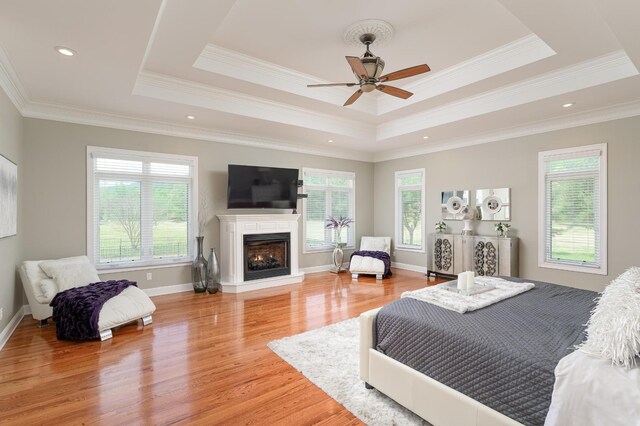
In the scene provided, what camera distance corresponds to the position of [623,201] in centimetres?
441

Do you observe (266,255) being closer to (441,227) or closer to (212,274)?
(212,274)

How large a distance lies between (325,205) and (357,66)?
4.35m

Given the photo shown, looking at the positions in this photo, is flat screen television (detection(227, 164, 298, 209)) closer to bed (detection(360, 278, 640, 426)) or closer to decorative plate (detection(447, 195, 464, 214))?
decorative plate (detection(447, 195, 464, 214))

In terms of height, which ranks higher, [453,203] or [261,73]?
[261,73]

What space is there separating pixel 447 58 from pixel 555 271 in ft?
12.0

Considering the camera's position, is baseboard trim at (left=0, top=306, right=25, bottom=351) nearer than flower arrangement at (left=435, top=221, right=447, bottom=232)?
Yes

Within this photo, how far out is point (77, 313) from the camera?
338 cm

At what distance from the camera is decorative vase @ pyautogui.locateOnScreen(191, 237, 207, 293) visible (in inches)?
209

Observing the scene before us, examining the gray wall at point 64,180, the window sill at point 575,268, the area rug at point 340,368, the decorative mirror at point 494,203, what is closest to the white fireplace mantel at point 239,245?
the gray wall at point 64,180

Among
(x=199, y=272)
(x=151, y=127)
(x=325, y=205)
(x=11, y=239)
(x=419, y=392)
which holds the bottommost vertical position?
(x=419, y=392)

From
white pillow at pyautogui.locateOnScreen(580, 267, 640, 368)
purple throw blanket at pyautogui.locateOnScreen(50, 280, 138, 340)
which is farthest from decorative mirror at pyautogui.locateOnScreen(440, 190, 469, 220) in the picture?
purple throw blanket at pyautogui.locateOnScreen(50, 280, 138, 340)

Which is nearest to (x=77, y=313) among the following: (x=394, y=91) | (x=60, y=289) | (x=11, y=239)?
(x=60, y=289)

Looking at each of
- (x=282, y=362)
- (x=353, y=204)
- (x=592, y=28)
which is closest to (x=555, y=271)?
(x=592, y=28)

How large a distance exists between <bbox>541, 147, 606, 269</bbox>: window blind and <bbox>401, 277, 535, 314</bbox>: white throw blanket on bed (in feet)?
8.58
